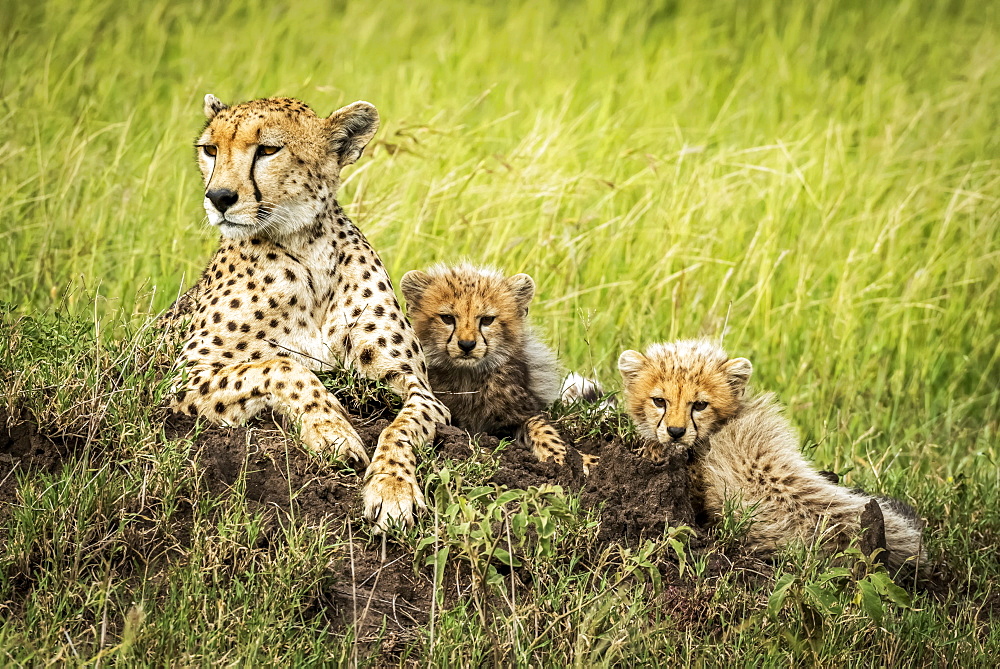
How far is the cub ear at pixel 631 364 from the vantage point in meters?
4.52

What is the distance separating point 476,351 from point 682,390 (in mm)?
747

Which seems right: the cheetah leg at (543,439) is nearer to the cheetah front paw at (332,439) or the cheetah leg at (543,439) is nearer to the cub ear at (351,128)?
the cheetah front paw at (332,439)

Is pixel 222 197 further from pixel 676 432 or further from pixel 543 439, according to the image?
pixel 676 432

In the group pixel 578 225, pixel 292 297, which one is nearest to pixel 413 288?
pixel 292 297

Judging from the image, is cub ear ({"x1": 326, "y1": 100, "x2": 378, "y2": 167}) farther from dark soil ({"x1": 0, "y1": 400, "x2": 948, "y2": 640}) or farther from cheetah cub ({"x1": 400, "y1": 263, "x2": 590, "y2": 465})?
dark soil ({"x1": 0, "y1": 400, "x2": 948, "y2": 640})

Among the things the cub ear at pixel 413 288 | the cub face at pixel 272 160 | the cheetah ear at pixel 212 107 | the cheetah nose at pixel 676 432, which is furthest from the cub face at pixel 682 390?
the cheetah ear at pixel 212 107

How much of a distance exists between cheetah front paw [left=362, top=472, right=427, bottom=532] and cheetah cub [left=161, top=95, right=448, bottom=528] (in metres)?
0.07

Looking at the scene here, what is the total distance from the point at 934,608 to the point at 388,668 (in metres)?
1.72

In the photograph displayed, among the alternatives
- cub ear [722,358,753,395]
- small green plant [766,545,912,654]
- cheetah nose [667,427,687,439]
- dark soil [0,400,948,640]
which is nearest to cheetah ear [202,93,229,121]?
dark soil [0,400,948,640]

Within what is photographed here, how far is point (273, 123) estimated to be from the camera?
3928 mm

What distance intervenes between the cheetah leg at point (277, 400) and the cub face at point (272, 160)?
450 millimetres

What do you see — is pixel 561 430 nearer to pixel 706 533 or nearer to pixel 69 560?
pixel 706 533

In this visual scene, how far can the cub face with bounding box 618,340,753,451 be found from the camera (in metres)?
4.30

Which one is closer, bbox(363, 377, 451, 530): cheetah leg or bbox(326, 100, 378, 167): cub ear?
bbox(363, 377, 451, 530): cheetah leg
